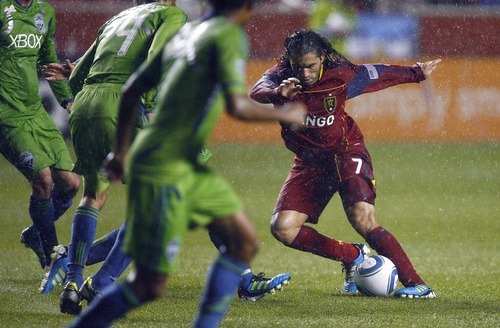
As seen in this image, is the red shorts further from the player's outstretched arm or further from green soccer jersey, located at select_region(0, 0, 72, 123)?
the player's outstretched arm

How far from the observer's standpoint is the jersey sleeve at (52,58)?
26.2ft

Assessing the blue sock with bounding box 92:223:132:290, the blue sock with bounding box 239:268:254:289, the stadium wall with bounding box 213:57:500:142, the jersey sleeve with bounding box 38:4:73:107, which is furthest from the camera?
the stadium wall with bounding box 213:57:500:142

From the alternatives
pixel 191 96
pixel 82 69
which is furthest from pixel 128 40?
pixel 191 96

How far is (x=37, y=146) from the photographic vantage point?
7.79 meters

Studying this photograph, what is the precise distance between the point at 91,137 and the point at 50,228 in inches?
63.7

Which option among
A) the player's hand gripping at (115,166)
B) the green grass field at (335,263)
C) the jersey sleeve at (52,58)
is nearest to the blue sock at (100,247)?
the green grass field at (335,263)

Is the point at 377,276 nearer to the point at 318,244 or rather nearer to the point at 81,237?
the point at 318,244

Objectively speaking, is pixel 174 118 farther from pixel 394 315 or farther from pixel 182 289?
pixel 182 289

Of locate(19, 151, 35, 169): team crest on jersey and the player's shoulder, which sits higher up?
the player's shoulder

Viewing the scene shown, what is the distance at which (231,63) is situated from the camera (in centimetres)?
423

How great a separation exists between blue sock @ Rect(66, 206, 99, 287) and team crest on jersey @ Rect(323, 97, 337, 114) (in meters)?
1.90

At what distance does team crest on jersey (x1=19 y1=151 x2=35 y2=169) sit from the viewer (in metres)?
7.69

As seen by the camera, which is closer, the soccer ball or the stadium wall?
the soccer ball

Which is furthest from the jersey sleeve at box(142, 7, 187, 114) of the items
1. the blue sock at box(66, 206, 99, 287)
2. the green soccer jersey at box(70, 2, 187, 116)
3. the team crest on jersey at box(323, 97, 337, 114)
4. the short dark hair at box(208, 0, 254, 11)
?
the short dark hair at box(208, 0, 254, 11)
